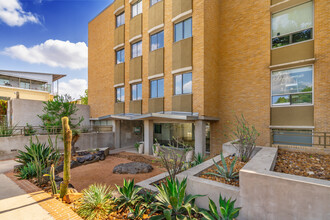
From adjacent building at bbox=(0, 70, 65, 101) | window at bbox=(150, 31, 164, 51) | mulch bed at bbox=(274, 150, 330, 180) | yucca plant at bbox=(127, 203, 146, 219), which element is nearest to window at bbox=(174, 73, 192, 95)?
window at bbox=(150, 31, 164, 51)

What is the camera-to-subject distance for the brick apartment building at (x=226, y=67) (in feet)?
29.9

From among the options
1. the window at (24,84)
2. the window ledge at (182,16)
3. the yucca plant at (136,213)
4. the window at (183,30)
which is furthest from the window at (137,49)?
the window at (24,84)

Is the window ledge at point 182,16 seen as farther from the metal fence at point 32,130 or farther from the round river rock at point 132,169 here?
the metal fence at point 32,130

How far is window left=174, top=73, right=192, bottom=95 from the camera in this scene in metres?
11.7

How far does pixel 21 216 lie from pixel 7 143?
11177 millimetres

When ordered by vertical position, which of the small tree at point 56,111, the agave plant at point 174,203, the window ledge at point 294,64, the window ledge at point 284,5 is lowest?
the agave plant at point 174,203

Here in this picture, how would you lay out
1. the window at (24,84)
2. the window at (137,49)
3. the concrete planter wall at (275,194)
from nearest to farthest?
the concrete planter wall at (275,194) < the window at (137,49) < the window at (24,84)

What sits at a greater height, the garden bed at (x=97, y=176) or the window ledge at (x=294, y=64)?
the window ledge at (x=294, y=64)

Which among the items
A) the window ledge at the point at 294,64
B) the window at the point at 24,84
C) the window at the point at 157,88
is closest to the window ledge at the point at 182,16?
the window at the point at 157,88

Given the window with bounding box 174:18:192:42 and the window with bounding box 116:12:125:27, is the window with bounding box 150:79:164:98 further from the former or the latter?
the window with bounding box 116:12:125:27

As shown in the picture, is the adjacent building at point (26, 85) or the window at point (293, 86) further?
the adjacent building at point (26, 85)

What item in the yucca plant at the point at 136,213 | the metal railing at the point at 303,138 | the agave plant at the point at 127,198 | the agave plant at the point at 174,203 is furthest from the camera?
the metal railing at the point at 303,138

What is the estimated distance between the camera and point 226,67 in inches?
471

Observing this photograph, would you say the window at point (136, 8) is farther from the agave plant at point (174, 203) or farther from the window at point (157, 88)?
the agave plant at point (174, 203)
